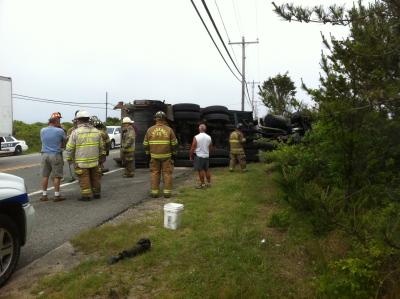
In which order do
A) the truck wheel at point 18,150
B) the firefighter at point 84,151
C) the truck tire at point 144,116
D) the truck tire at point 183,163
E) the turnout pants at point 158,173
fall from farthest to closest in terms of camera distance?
the truck wheel at point 18,150 → the truck tire at point 183,163 → the truck tire at point 144,116 → the turnout pants at point 158,173 → the firefighter at point 84,151

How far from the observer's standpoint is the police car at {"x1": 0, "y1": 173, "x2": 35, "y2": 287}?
4.89 m

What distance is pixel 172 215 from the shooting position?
660 centimetres

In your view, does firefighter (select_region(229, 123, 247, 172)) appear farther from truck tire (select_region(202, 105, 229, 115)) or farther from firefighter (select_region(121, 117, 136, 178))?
firefighter (select_region(121, 117, 136, 178))

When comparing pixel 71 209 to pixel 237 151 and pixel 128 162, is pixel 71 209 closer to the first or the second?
pixel 128 162

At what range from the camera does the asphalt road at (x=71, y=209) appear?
6.41 metres

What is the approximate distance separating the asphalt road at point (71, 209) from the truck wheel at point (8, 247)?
1.64ft

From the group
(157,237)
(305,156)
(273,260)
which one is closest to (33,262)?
(157,237)

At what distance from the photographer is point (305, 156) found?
273 inches

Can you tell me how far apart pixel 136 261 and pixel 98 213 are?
320 cm

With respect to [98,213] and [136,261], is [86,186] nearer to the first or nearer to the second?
[98,213]

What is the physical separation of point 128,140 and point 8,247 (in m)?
8.45

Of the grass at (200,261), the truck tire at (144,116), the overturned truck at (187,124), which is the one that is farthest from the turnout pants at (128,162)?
the grass at (200,261)

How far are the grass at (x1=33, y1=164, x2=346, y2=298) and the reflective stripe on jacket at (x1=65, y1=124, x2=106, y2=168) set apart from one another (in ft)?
7.72

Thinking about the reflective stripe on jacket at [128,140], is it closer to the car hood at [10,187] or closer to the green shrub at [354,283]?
the car hood at [10,187]
